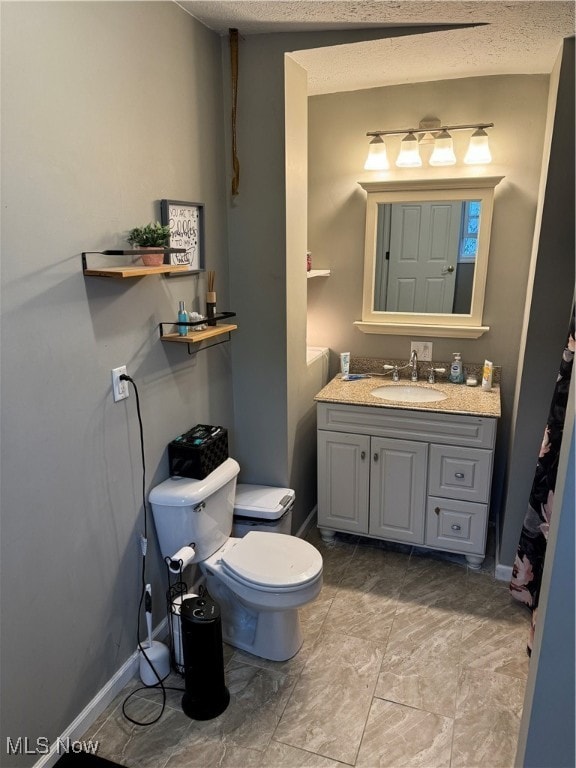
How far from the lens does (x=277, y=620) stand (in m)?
2.03

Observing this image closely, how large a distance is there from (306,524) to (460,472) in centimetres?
94

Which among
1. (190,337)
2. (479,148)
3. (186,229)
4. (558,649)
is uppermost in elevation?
(479,148)

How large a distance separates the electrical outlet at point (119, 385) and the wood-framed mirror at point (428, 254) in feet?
5.27

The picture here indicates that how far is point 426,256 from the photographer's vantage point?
2820mm

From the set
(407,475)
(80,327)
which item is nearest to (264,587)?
(407,475)

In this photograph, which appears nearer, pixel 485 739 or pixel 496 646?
pixel 485 739

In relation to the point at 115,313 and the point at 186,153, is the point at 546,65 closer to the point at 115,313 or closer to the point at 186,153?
the point at 186,153

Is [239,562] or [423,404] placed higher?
[423,404]

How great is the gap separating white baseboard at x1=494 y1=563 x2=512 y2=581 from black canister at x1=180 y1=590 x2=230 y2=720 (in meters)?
1.42

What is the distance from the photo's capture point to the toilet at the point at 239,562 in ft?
6.37

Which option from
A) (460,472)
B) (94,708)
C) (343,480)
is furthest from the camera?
(343,480)

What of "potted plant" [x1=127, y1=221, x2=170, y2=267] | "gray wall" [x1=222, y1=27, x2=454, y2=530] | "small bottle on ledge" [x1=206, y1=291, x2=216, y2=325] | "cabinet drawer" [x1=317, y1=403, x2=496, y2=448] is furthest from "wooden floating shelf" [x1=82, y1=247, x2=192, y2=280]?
"cabinet drawer" [x1=317, y1=403, x2=496, y2=448]

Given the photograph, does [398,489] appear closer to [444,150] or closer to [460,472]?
[460,472]

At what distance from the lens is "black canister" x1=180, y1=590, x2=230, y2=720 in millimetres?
1787
